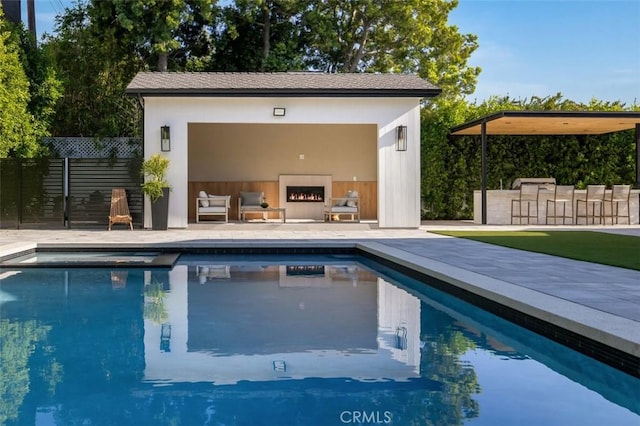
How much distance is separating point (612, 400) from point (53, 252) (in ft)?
30.4

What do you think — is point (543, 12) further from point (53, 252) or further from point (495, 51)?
point (53, 252)

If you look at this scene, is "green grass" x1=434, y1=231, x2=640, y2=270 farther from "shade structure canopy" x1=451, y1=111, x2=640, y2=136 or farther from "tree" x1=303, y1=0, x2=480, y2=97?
"tree" x1=303, y1=0, x2=480, y2=97

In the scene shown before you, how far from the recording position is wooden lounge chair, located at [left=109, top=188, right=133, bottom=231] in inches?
566

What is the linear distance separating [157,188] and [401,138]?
221 inches

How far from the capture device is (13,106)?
16078 millimetres

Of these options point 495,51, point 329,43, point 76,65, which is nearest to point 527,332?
point 329,43

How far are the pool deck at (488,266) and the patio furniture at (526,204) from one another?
12.7 ft

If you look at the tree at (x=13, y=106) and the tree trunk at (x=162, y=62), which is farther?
the tree trunk at (x=162, y=62)

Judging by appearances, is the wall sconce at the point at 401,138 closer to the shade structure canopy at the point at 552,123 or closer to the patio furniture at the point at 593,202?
the shade structure canopy at the point at 552,123

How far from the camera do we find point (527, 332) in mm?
4750

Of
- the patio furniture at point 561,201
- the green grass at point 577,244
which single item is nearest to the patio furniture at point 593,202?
the patio furniture at point 561,201

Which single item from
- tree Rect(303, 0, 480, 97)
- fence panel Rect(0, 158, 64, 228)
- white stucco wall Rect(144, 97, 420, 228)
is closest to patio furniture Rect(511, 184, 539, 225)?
white stucco wall Rect(144, 97, 420, 228)

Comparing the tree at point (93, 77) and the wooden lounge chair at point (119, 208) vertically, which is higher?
the tree at point (93, 77)

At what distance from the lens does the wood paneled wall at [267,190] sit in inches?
726
